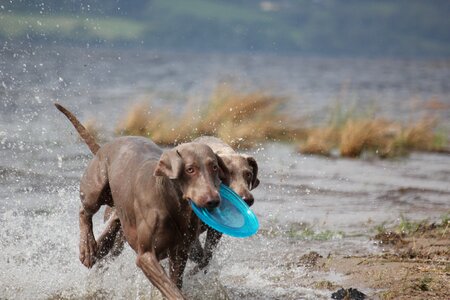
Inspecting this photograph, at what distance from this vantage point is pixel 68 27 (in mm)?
92062

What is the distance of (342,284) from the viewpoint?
816cm

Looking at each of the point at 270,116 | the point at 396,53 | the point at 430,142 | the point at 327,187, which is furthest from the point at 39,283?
the point at 396,53

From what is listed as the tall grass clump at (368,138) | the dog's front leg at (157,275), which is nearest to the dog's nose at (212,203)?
the dog's front leg at (157,275)

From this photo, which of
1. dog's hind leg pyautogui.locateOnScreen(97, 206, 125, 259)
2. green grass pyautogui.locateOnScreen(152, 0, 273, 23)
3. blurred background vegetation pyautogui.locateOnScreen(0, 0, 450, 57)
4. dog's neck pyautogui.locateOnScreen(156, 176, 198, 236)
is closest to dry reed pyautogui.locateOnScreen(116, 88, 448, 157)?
dog's hind leg pyautogui.locateOnScreen(97, 206, 125, 259)

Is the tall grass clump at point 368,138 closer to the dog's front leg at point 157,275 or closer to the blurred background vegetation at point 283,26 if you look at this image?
the dog's front leg at point 157,275

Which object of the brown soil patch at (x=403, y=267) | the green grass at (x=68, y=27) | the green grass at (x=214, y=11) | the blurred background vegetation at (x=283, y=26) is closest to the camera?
the brown soil patch at (x=403, y=267)

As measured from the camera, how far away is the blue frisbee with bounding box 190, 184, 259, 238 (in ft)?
21.6

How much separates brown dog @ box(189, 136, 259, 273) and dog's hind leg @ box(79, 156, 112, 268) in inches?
35.4

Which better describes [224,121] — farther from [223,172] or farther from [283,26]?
[283,26]

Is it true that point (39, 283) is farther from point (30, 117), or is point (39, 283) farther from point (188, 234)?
point (30, 117)

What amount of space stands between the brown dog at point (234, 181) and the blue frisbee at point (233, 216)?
1.28 feet

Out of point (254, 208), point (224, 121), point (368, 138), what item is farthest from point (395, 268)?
point (368, 138)

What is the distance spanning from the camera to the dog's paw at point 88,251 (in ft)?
26.8

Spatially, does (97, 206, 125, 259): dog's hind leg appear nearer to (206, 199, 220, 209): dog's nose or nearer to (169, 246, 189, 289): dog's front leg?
(169, 246, 189, 289): dog's front leg
